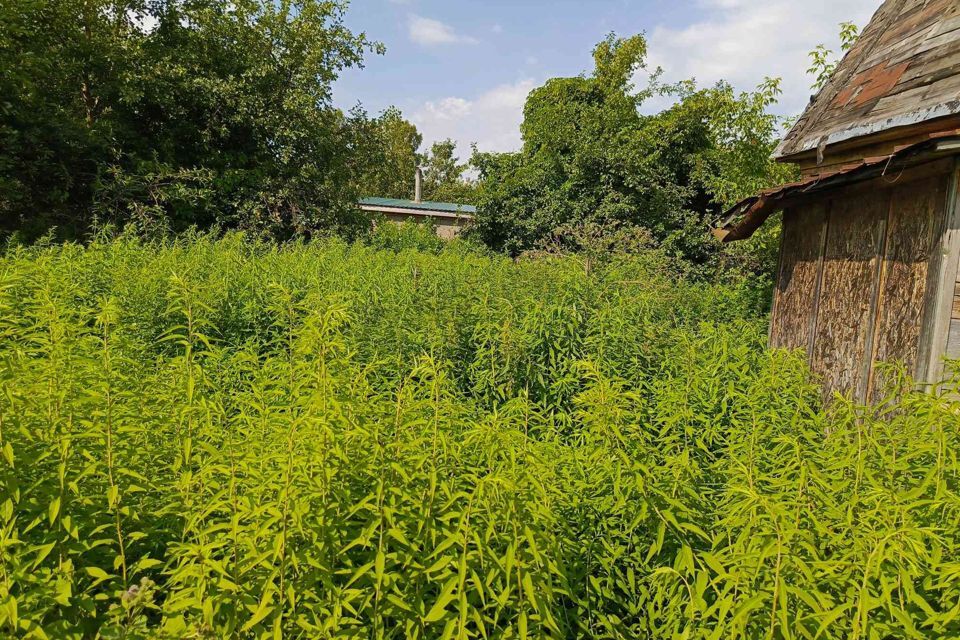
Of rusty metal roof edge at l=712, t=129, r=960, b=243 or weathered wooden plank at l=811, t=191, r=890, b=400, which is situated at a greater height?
rusty metal roof edge at l=712, t=129, r=960, b=243

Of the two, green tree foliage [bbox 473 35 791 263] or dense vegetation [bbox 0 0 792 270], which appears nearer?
dense vegetation [bbox 0 0 792 270]

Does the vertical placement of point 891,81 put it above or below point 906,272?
above

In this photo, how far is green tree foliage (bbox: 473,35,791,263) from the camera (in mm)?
14352

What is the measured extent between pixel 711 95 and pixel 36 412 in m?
15.5

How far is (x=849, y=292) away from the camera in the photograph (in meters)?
4.96

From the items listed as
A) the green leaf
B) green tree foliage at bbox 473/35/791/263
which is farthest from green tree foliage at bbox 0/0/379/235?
the green leaf

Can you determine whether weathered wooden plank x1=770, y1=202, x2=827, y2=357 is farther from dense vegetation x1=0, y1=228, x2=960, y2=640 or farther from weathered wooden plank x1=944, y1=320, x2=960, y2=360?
dense vegetation x1=0, y1=228, x2=960, y2=640

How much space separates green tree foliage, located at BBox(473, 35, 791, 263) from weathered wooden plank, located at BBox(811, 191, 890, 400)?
288 inches

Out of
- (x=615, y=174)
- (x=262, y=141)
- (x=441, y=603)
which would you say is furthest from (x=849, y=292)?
(x=262, y=141)

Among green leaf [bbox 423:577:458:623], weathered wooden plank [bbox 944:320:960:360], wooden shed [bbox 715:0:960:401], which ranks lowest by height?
green leaf [bbox 423:577:458:623]

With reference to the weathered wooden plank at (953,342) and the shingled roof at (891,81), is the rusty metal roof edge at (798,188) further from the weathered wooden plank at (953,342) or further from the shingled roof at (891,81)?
the weathered wooden plank at (953,342)

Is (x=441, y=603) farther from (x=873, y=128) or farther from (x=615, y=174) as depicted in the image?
(x=615, y=174)

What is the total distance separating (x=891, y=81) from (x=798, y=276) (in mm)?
2006

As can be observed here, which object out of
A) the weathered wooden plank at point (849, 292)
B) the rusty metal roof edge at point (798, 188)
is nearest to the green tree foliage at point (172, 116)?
the rusty metal roof edge at point (798, 188)
